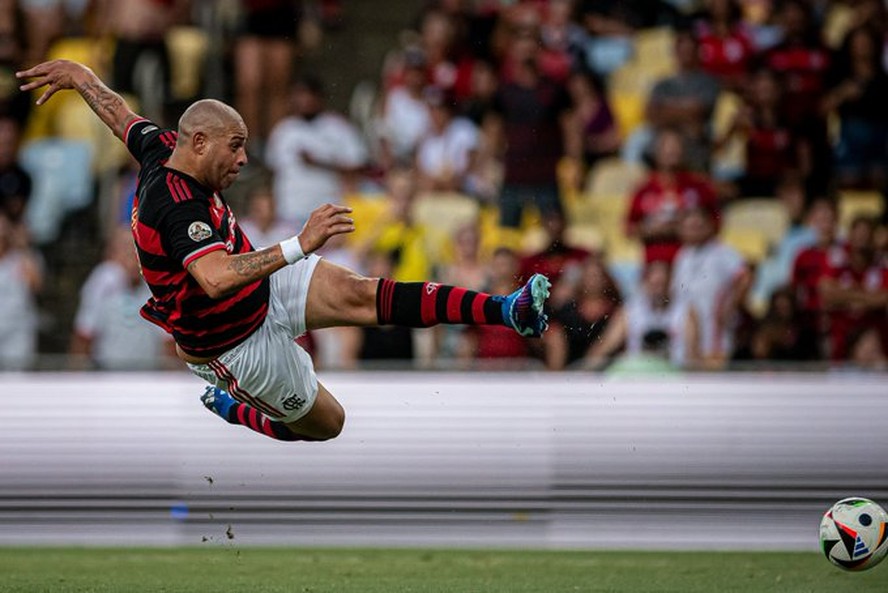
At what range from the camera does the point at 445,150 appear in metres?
16.1

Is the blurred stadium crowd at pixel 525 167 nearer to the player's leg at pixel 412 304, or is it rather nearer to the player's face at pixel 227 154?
the player's leg at pixel 412 304

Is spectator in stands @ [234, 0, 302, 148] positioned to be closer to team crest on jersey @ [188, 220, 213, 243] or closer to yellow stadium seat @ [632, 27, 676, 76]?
yellow stadium seat @ [632, 27, 676, 76]

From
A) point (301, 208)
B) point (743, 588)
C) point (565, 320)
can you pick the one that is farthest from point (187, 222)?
point (301, 208)

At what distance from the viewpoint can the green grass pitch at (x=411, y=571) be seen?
959cm

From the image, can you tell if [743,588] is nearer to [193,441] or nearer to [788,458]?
[788,458]

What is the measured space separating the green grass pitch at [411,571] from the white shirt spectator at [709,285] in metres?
2.53

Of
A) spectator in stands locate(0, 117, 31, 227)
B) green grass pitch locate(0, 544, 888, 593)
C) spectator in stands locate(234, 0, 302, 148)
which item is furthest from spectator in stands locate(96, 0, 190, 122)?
green grass pitch locate(0, 544, 888, 593)

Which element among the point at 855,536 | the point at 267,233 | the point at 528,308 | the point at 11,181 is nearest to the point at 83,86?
the point at 528,308

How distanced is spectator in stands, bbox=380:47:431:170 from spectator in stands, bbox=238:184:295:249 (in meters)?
1.73

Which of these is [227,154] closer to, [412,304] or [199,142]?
[199,142]

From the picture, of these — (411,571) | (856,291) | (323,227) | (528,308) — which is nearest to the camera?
(323,227)

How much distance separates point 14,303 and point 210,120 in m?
6.41

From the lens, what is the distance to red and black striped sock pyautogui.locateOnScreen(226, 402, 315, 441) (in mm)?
10105

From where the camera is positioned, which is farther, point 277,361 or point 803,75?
point 803,75
